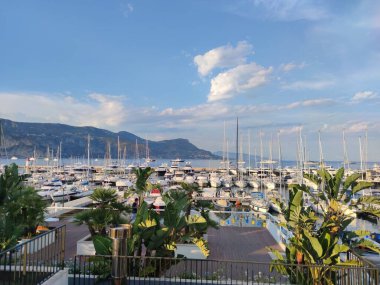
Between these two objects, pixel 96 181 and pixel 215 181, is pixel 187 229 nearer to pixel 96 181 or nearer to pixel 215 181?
pixel 215 181

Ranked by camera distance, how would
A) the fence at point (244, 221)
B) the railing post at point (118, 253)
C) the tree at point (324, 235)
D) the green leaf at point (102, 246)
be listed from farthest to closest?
1. the fence at point (244, 221)
2. the green leaf at point (102, 246)
3. the tree at point (324, 235)
4. the railing post at point (118, 253)

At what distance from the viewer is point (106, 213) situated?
12.1m

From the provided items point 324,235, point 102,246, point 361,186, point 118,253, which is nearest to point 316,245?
point 324,235

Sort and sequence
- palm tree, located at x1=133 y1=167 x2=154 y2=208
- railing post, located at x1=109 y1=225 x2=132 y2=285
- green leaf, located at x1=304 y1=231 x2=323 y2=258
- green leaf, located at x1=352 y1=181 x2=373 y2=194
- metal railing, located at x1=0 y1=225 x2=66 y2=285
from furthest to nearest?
1. palm tree, located at x1=133 y1=167 x2=154 y2=208
2. green leaf, located at x1=352 y1=181 x2=373 y2=194
3. green leaf, located at x1=304 y1=231 x2=323 y2=258
4. railing post, located at x1=109 y1=225 x2=132 y2=285
5. metal railing, located at x1=0 y1=225 x2=66 y2=285

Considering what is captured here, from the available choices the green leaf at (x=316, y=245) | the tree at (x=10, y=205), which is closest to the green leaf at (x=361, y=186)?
the green leaf at (x=316, y=245)

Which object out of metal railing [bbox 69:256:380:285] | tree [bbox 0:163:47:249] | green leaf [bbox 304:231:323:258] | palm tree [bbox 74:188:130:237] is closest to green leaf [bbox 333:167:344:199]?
green leaf [bbox 304:231:323:258]

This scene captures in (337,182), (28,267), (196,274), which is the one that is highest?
(337,182)

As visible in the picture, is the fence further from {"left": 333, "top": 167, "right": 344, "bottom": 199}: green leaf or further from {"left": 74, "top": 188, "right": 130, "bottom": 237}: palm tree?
{"left": 333, "top": 167, "right": 344, "bottom": 199}: green leaf

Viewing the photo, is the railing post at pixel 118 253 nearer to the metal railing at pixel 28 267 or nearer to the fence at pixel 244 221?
the metal railing at pixel 28 267

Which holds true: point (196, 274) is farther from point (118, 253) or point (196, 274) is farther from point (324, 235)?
point (324, 235)

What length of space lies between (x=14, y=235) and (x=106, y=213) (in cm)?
347

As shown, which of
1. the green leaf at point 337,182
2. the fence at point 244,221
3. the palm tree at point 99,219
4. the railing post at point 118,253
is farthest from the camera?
the fence at point 244,221

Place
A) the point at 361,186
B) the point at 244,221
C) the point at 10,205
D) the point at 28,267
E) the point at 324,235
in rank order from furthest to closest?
the point at 244,221 → the point at 10,205 → the point at 361,186 → the point at 324,235 → the point at 28,267

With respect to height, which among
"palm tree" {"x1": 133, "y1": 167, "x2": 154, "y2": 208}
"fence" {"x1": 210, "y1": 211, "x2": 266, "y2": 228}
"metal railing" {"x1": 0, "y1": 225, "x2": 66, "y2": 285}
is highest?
"palm tree" {"x1": 133, "y1": 167, "x2": 154, "y2": 208}
